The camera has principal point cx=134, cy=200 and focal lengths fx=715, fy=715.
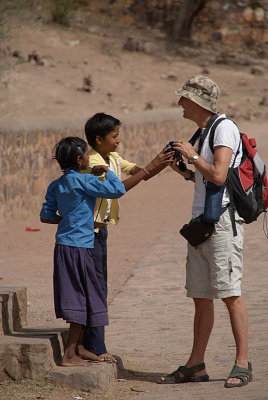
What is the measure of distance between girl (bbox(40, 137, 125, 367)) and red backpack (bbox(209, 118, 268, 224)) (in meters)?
0.61

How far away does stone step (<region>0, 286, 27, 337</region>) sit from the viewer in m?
4.41

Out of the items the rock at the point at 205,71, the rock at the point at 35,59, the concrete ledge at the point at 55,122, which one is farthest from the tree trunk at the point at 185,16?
the concrete ledge at the point at 55,122

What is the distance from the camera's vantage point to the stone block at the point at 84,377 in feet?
12.9

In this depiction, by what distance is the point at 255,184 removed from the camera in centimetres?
405

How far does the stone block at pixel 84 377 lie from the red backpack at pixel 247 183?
119cm

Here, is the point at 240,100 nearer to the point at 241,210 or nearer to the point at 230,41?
the point at 230,41

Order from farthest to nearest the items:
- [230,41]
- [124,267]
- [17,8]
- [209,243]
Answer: [230,41]
[17,8]
[124,267]
[209,243]

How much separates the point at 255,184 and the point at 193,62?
23.5 meters

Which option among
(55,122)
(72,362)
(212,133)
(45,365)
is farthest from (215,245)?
(55,122)

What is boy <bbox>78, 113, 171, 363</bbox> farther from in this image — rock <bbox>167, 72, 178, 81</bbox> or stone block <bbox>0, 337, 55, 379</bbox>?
rock <bbox>167, 72, 178, 81</bbox>

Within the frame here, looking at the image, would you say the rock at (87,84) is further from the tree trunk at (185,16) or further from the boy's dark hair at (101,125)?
the boy's dark hair at (101,125)

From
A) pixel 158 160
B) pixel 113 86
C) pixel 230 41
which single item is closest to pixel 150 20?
pixel 230 41

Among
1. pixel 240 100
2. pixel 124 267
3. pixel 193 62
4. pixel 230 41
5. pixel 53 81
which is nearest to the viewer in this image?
pixel 124 267

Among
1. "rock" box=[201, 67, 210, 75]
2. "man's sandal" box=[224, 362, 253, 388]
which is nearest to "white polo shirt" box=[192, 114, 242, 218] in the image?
"man's sandal" box=[224, 362, 253, 388]
